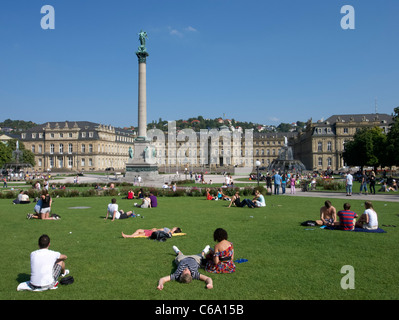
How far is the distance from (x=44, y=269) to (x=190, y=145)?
130358 mm

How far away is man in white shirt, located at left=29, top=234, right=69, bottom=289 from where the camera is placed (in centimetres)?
717

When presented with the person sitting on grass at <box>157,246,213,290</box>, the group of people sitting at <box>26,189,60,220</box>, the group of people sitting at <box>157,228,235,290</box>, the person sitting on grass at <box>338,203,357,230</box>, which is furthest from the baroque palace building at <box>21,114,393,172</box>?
the person sitting on grass at <box>157,246,213,290</box>

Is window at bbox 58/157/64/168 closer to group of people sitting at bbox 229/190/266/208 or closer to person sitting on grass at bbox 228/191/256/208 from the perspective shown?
person sitting on grass at bbox 228/191/256/208

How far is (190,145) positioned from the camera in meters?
137

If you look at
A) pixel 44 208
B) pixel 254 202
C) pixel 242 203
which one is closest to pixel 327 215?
pixel 254 202

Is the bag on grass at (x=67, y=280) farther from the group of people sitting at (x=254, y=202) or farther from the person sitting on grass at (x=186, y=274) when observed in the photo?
the group of people sitting at (x=254, y=202)

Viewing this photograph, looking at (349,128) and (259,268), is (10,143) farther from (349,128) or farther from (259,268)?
(259,268)

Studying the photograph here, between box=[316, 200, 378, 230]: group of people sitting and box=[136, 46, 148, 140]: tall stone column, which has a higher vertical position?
box=[136, 46, 148, 140]: tall stone column

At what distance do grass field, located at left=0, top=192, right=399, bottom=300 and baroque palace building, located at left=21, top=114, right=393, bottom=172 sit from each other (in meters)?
86.0

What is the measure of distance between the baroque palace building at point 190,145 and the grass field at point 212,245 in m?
86.0

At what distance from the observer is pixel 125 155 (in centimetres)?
13712
